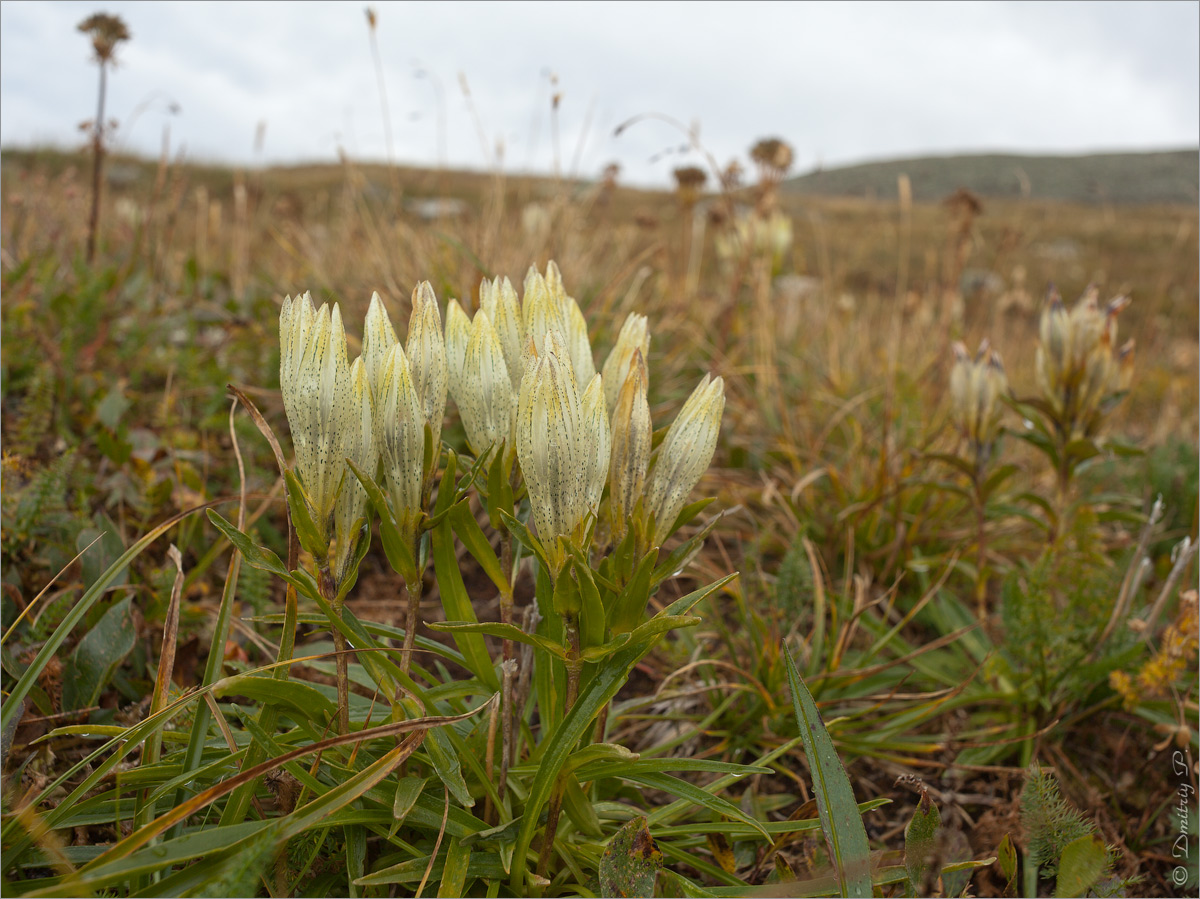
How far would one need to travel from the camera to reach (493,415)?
1467 millimetres

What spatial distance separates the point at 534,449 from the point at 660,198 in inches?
1775

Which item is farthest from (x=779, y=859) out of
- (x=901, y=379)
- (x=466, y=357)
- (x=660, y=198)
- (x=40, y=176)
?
(x=660, y=198)

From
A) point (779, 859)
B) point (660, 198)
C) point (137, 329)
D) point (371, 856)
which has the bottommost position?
point (371, 856)

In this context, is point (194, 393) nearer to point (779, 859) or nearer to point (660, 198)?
point (779, 859)

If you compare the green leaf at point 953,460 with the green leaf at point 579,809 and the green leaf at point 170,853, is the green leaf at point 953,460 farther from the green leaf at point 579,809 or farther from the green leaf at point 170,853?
the green leaf at point 170,853

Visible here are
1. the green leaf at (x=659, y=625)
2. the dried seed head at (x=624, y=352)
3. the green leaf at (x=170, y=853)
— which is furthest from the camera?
the dried seed head at (x=624, y=352)

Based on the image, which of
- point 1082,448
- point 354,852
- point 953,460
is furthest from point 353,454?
point 1082,448

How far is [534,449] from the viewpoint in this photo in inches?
51.1

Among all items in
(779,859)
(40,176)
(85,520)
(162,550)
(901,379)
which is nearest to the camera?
(779,859)

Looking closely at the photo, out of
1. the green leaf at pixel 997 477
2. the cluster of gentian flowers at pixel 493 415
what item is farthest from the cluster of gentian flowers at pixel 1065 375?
the cluster of gentian flowers at pixel 493 415

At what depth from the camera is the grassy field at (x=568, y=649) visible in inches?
54.2

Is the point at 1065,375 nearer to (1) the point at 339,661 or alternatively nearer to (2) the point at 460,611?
(2) the point at 460,611

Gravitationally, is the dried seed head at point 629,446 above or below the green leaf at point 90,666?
above

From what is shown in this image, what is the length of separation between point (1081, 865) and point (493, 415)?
4.57 feet
